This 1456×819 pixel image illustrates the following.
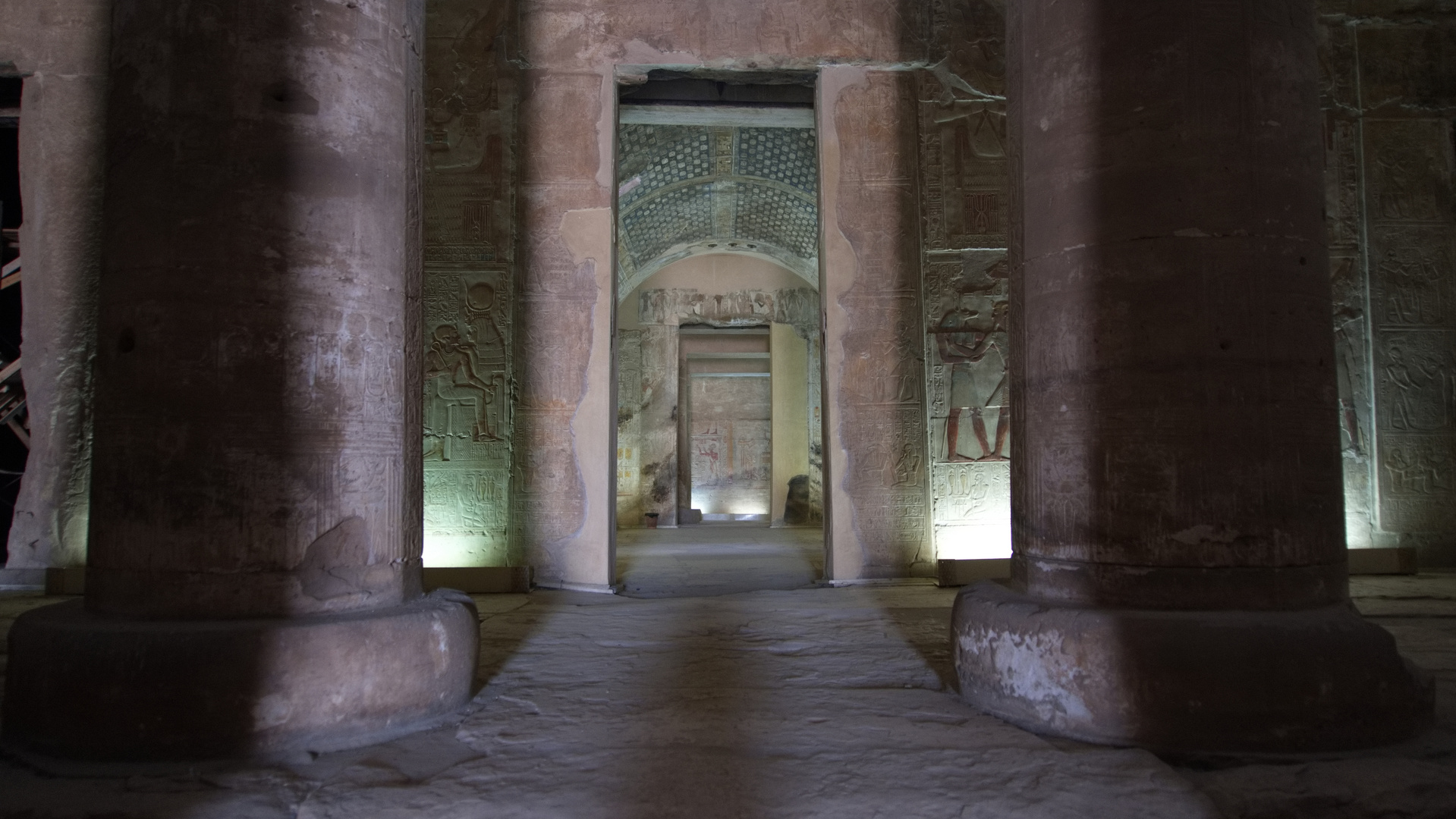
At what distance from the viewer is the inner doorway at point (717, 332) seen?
7449mm

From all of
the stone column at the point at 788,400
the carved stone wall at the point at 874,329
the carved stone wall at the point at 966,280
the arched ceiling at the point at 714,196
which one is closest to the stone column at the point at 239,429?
the carved stone wall at the point at 874,329

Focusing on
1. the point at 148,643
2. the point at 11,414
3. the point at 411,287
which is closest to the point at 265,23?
the point at 411,287

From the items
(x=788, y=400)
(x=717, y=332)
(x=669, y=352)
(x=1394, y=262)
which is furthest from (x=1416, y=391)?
(x=717, y=332)

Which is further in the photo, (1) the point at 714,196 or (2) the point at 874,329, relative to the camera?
(1) the point at 714,196

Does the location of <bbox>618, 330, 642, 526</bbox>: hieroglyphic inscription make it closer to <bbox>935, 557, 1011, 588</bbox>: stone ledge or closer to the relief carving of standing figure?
the relief carving of standing figure

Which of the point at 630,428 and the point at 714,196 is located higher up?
the point at 714,196

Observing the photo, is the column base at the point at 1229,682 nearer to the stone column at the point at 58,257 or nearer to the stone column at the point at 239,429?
the stone column at the point at 239,429

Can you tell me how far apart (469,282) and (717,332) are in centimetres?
879

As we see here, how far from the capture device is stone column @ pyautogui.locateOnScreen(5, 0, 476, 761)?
2.29 m

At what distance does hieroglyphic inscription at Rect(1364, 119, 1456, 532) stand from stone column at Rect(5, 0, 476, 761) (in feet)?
22.0

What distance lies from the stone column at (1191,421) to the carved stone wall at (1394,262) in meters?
4.58

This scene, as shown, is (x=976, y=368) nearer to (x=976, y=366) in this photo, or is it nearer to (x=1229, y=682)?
(x=976, y=366)

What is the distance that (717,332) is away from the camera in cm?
1466

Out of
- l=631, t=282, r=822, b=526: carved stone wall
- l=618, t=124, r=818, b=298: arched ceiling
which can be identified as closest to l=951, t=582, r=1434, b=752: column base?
l=618, t=124, r=818, b=298: arched ceiling
